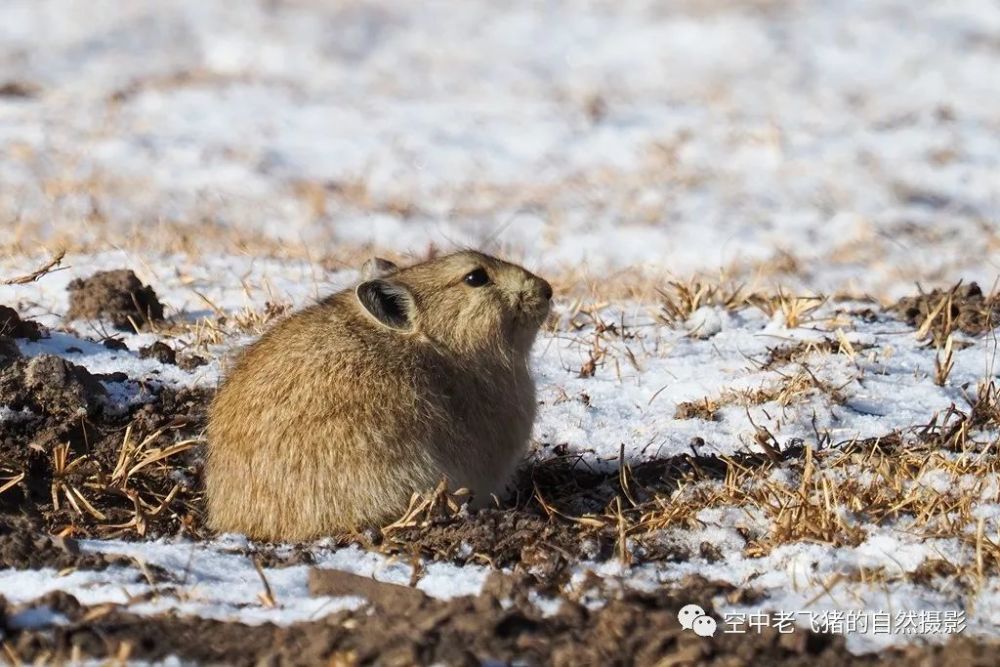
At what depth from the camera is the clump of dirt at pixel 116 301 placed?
249 inches

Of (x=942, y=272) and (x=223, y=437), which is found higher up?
(x=223, y=437)

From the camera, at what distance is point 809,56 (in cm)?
1655

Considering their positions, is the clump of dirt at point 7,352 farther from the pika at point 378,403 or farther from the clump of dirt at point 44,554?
the clump of dirt at point 44,554

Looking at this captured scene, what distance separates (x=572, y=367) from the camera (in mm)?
6215

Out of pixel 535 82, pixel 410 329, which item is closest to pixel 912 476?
pixel 410 329

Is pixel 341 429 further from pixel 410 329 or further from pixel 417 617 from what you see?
pixel 417 617

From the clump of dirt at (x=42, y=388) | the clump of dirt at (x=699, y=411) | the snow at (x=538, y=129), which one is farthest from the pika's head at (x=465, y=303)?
the snow at (x=538, y=129)

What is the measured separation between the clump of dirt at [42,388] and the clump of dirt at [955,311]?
3965mm

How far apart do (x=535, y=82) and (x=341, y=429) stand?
1242 centimetres

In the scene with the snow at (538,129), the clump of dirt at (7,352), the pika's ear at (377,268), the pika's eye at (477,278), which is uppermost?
the pika's eye at (477,278)

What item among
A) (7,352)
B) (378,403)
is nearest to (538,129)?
(7,352)

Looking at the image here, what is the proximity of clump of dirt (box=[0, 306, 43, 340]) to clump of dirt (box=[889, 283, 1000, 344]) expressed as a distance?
423cm

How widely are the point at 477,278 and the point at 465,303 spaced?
14 centimetres

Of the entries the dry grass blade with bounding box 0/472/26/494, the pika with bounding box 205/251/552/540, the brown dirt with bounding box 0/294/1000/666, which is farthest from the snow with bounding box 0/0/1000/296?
the dry grass blade with bounding box 0/472/26/494
